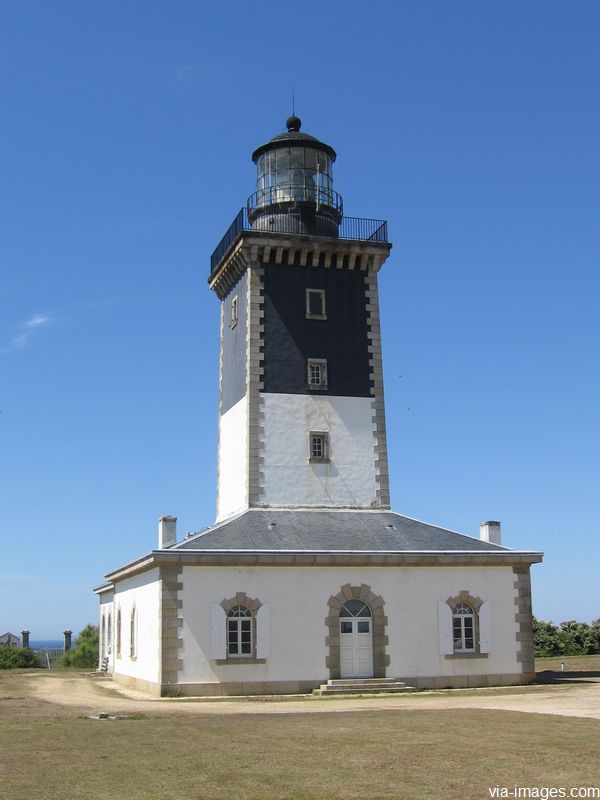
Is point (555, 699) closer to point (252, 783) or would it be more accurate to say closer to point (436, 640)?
point (436, 640)

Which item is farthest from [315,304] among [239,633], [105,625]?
[105,625]

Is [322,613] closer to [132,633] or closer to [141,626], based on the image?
[141,626]

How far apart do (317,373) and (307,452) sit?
81.9 inches

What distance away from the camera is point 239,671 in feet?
67.6

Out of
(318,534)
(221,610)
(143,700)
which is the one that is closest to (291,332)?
(318,534)

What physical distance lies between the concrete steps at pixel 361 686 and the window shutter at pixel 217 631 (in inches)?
84.8

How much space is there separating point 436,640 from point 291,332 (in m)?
8.43

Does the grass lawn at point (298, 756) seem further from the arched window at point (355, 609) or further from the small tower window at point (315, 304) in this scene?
the small tower window at point (315, 304)

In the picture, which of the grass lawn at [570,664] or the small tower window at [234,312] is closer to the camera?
the grass lawn at [570,664]

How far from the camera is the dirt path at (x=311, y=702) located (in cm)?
1611

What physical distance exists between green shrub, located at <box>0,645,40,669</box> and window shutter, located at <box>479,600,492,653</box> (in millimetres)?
19414

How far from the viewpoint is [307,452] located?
24859 millimetres

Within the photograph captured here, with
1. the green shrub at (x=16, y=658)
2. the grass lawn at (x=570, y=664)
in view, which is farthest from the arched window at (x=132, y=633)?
the green shrub at (x=16, y=658)

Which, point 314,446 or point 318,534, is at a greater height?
point 314,446
